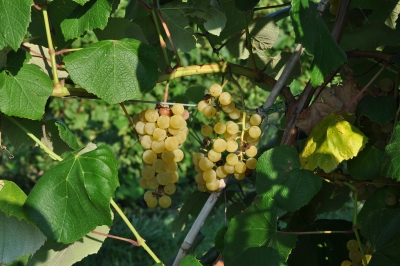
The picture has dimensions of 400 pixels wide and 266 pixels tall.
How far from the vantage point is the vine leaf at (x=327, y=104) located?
1.09m

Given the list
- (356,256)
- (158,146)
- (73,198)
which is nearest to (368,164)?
(356,256)

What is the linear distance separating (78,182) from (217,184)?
293 mm

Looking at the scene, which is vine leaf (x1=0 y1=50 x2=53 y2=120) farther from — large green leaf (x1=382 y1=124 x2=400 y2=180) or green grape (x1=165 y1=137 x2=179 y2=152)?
large green leaf (x1=382 y1=124 x2=400 y2=180)

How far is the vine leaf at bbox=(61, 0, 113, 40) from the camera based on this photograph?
988 millimetres

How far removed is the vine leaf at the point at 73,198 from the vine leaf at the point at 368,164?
17.1 inches

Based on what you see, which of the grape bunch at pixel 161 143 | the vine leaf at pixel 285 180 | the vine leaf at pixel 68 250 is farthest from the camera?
the vine leaf at pixel 68 250

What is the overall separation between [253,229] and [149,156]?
0.26 m

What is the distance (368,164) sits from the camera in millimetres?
1045

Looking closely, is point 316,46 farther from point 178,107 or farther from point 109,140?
point 109,140

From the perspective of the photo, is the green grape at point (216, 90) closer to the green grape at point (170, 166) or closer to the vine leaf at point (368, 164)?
the green grape at point (170, 166)

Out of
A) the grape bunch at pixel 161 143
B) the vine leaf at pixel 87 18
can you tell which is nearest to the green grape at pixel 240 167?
the grape bunch at pixel 161 143

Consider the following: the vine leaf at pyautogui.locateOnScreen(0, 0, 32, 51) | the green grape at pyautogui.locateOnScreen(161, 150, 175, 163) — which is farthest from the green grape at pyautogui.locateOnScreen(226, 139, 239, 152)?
Answer: the vine leaf at pyautogui.locateOnScreen(0, 0, 32, 51)

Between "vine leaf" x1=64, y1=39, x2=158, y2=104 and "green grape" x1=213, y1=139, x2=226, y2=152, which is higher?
"vine leaf" x1=64, y1=39, x2=158, y2=104

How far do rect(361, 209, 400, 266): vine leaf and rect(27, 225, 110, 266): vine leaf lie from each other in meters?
0.53
